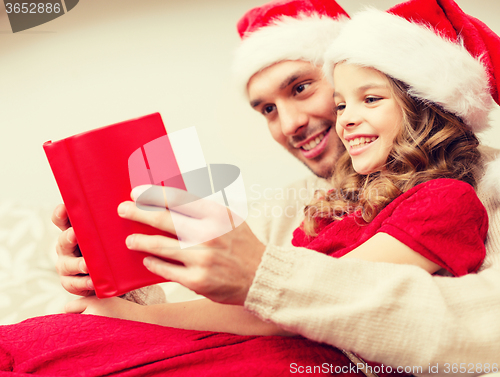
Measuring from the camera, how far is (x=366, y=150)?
0.91 metres

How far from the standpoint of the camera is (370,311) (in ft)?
1.67

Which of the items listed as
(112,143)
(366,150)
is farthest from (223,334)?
(366,150)

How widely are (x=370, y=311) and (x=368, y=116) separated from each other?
516 mm

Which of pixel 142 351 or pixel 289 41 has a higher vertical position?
pixel 289 41

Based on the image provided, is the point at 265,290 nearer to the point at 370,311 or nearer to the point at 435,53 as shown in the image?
the point at 370,311

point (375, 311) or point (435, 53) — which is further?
point (435, 53)

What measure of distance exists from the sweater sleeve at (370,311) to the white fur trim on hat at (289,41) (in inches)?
33.5

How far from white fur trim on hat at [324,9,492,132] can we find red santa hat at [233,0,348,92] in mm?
298

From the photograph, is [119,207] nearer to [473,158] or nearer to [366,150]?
[366,150]

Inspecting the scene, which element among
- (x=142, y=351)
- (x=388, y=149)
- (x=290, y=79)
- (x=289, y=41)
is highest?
(x=289, y=41)

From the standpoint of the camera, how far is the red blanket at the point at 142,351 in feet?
1.92

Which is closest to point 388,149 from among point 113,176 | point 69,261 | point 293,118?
point 293,118

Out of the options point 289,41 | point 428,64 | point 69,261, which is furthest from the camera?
point 289,41

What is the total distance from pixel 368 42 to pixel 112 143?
0.68m
